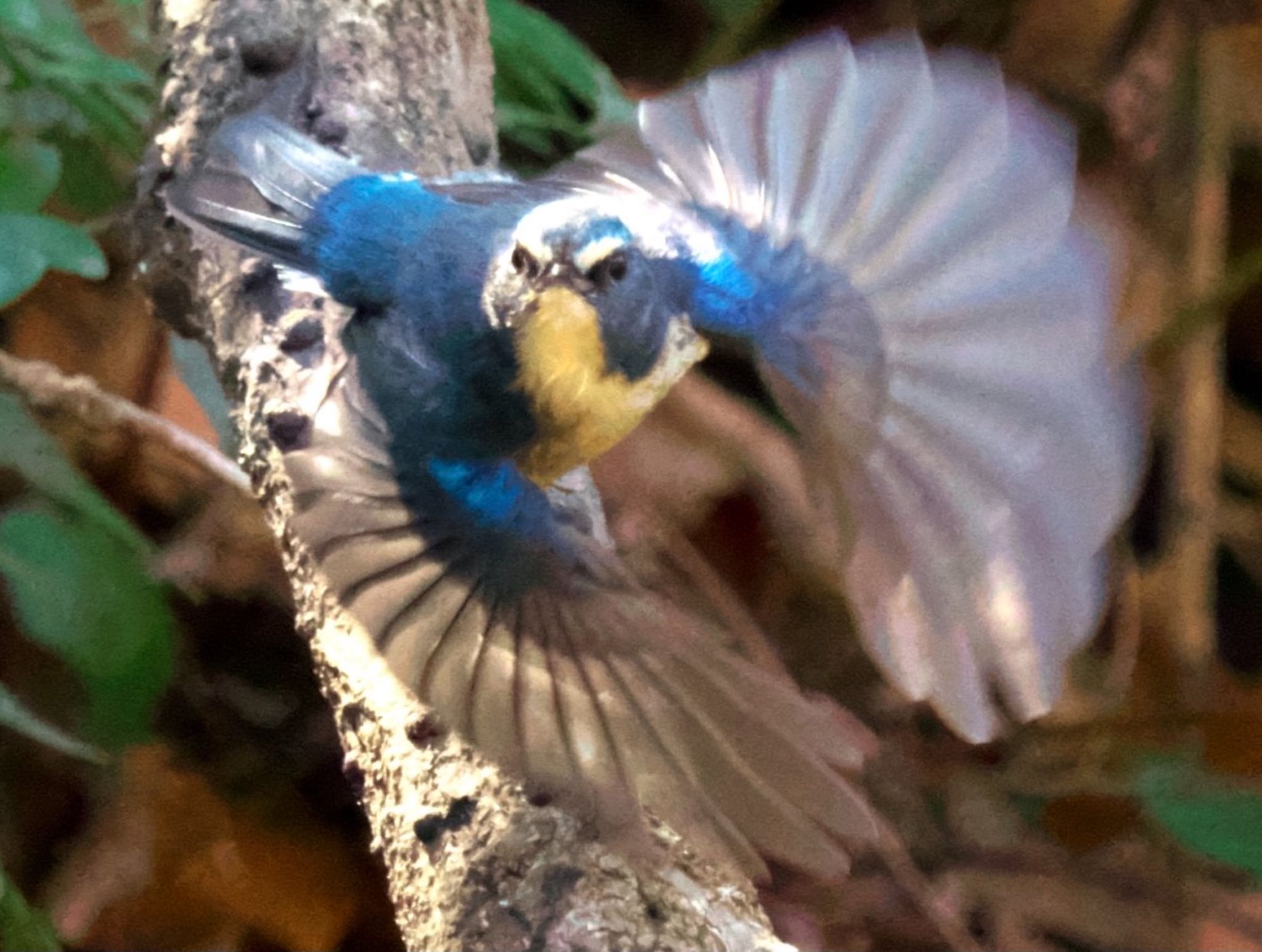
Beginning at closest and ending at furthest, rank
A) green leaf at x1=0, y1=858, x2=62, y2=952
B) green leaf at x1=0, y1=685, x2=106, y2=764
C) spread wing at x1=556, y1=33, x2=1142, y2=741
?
1. spread wing at x1=556, y1=33, x2=1142, y2=741
2. green leaf at x1=0, y1=685, x2=106, y2=764
3. green leaf at x1=0, y1=858, x2=62, y2=952

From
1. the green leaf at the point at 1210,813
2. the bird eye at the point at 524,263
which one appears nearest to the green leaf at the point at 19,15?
the bird eye at the point at 524,263

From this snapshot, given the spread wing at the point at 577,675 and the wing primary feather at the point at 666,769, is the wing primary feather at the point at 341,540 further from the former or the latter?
the wing primary feather at the point at 666,769

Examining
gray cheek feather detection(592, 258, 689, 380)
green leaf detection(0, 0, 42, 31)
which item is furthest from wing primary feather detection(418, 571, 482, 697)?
green leaf detection(0, 0, 42, 31)

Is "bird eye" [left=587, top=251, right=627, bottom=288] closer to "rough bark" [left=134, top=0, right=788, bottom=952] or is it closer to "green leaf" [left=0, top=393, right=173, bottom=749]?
"rough bark" [left=134, top=0, right=788, bottom=952]

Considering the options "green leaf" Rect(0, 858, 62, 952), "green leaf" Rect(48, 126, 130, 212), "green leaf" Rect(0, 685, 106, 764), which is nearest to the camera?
"green leaf" Rect(0, 685, 106, 764)

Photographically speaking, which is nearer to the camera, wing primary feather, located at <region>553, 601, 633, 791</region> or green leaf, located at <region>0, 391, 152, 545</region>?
wing primary feather, located at <region>553, 601, 633, 791</region>

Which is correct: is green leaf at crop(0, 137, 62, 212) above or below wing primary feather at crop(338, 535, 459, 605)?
above

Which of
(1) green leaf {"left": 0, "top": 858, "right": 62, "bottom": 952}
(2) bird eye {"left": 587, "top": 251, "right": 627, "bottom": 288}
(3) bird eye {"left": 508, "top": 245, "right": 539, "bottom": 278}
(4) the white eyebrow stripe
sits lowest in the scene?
(1) green leaf {"left": 0, "top": 858, "right": 62, "bottom": 952}
